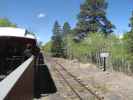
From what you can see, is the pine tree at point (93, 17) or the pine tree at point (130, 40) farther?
the pine tree at point (93, 17)

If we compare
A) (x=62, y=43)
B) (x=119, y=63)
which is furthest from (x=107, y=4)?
(x=119, y=63)

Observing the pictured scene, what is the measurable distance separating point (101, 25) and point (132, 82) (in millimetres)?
72285

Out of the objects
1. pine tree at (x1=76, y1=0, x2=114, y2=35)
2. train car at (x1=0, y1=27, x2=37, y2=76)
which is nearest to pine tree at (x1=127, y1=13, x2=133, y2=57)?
pine tree at (x1=76, y1=0, x2=114, y2=35)

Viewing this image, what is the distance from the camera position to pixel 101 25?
93.5 meters

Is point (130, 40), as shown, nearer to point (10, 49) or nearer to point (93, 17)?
point (93, 17)

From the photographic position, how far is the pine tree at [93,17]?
9156 cm

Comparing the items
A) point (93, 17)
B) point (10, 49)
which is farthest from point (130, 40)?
point (10, 49)

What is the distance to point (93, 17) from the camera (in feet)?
307

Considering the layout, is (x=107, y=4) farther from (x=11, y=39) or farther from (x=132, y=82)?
(x=11, y=39)

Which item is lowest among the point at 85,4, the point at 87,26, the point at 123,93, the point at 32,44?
the point at 123,93

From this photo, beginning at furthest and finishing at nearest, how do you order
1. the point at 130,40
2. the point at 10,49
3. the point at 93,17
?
1. the point at 93,17
2. the point at 130,40
3. the point at 10,49

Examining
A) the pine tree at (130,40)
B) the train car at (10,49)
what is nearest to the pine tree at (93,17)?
the pine tree at (130,40)

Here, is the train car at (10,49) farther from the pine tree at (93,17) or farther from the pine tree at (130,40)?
the pine tree at (93,17)

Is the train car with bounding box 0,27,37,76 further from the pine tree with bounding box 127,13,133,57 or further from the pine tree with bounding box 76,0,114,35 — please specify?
the pine tree with bounding box 76,0,114,35
